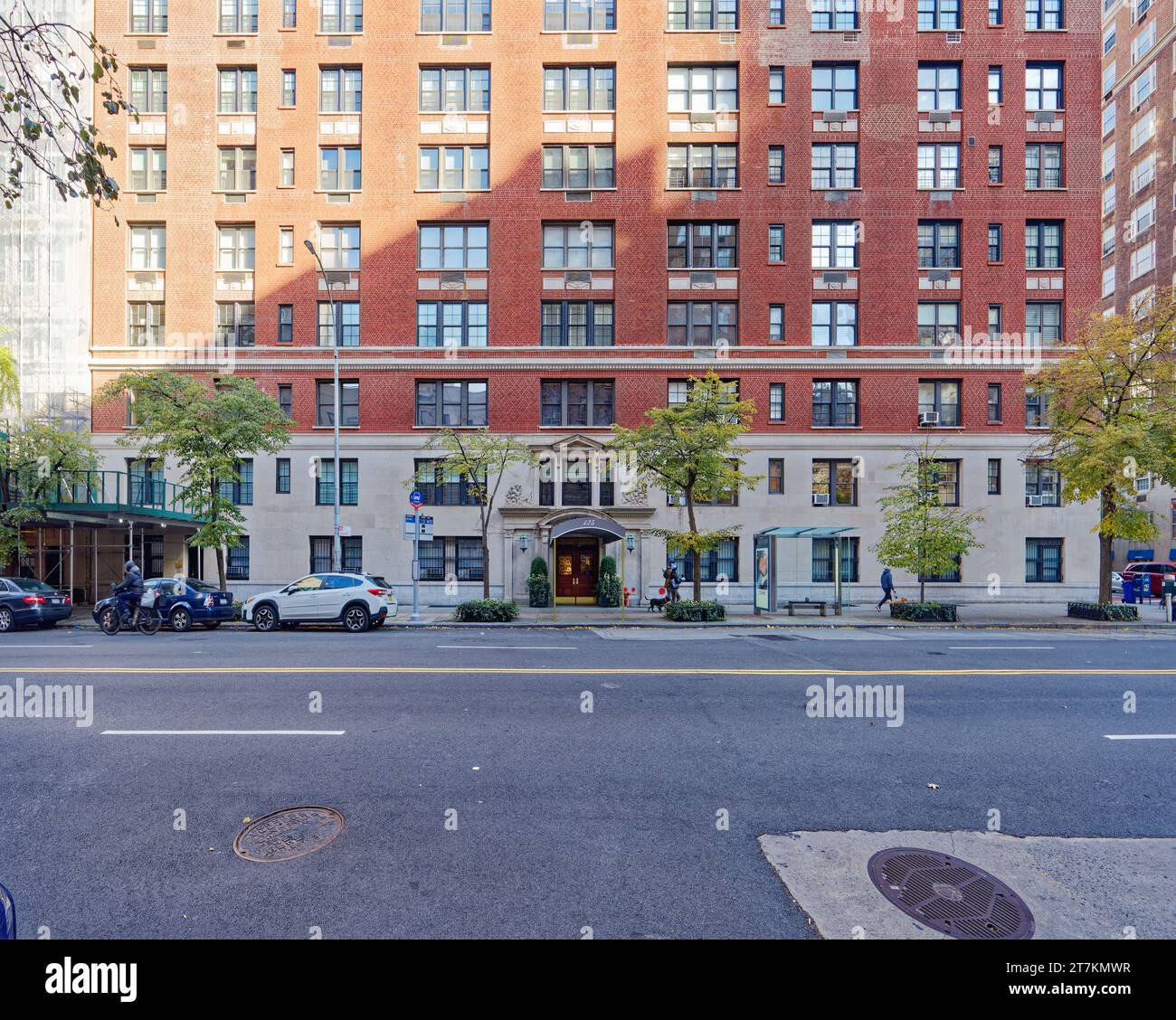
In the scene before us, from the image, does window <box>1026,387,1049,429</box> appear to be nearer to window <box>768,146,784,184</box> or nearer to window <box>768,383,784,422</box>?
window <box>768,383,784,422</box>

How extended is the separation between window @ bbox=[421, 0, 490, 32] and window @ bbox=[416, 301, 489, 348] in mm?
12168

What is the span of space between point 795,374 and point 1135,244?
43099 mm

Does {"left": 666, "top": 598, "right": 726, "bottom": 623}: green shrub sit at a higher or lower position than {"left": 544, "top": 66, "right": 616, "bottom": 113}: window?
lower

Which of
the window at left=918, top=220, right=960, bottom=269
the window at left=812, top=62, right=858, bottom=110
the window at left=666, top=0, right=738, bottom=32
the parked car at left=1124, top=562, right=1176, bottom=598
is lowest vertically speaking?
the parked car at left=1124, top=562, right=1176, bottom=598

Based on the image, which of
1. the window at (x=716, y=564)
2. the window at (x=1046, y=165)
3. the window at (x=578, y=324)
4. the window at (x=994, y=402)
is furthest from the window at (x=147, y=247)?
the window at (x=1046, y=165)

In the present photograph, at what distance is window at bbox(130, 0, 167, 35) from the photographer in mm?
25781

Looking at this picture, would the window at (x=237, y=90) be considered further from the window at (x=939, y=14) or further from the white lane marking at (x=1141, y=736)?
the white lane marking at (x=1141, y=736)

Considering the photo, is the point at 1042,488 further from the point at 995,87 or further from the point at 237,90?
the point at 237,90

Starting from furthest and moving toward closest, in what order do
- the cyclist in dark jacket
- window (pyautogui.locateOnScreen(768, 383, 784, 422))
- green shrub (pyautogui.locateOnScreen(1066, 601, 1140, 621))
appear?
window (pyautogui.locateOnScreen(768, 383, 784, 422)), green shrub (pyautogui.locateOnScreen(1066, 601, 1140, 621)), the cyclist in dark jacket

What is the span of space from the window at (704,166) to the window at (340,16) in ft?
A: 36.3

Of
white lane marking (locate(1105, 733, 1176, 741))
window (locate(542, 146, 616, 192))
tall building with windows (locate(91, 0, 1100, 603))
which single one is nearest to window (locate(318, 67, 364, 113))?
tall building with windows (locate(91, 0, 1100, 603))

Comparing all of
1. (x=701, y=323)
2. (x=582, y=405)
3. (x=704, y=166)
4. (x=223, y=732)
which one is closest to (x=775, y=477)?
(x=701, y=323)

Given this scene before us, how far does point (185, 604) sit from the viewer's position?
16453 mm

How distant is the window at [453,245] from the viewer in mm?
25688
